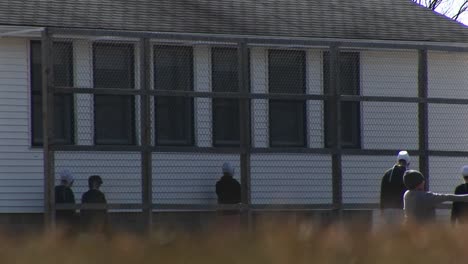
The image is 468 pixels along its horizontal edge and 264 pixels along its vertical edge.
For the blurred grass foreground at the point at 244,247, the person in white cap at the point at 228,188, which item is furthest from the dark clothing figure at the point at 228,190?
the blurred grass foreground at the point at 244,247

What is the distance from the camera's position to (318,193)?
17016mm

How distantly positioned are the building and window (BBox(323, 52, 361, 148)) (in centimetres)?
3

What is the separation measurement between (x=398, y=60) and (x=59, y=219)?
7.33 metres

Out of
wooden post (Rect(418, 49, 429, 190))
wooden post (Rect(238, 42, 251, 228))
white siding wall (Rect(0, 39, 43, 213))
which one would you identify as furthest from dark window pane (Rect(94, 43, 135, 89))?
wooden post (Rect(418, 49, 429, 190))

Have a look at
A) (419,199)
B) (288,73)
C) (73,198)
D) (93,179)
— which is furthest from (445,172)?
(73,198)

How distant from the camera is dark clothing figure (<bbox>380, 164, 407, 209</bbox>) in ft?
53.8

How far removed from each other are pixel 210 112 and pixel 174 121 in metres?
0.99

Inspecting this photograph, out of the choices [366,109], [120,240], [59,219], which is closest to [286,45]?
[366,109]

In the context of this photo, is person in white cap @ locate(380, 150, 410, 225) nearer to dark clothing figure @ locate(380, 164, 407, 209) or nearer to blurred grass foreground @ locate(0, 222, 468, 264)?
dark clothing figure @ locate(380, 164, 407, 209)

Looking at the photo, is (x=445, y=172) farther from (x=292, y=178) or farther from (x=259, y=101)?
(x=259, y=101)

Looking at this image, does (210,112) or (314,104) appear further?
(314,104)

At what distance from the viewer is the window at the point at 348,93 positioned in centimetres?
1811

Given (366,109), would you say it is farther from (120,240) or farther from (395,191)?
(120,240)

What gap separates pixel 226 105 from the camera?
17781 mm
